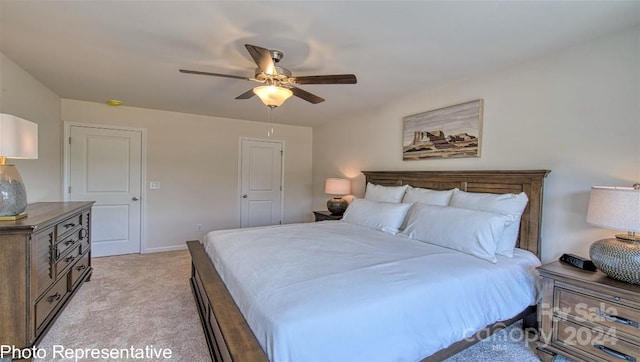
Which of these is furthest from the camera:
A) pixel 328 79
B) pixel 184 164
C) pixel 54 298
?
pixel 184 164

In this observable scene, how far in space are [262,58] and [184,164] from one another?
11.4 ft

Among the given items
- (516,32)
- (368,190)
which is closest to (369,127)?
(368,190)

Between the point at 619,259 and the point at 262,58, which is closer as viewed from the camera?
the point at 619,259

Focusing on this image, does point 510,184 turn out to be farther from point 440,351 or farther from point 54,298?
point 54,298

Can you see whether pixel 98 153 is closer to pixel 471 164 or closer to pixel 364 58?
pixel 364 58

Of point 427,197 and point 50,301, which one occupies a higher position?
point 427,197

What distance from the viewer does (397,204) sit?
3129mm

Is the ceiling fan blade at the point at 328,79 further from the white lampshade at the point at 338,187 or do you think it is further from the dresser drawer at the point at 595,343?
the white lampshade at the point at 338,187

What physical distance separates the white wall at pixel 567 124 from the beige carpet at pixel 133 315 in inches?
115

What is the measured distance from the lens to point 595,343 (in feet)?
5.83

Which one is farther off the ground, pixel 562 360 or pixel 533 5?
pixel 533 5

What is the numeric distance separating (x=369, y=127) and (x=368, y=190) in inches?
40.6

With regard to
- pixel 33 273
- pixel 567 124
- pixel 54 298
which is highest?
pixel 567 124

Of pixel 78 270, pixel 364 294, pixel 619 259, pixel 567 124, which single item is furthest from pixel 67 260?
pixel 567 124
